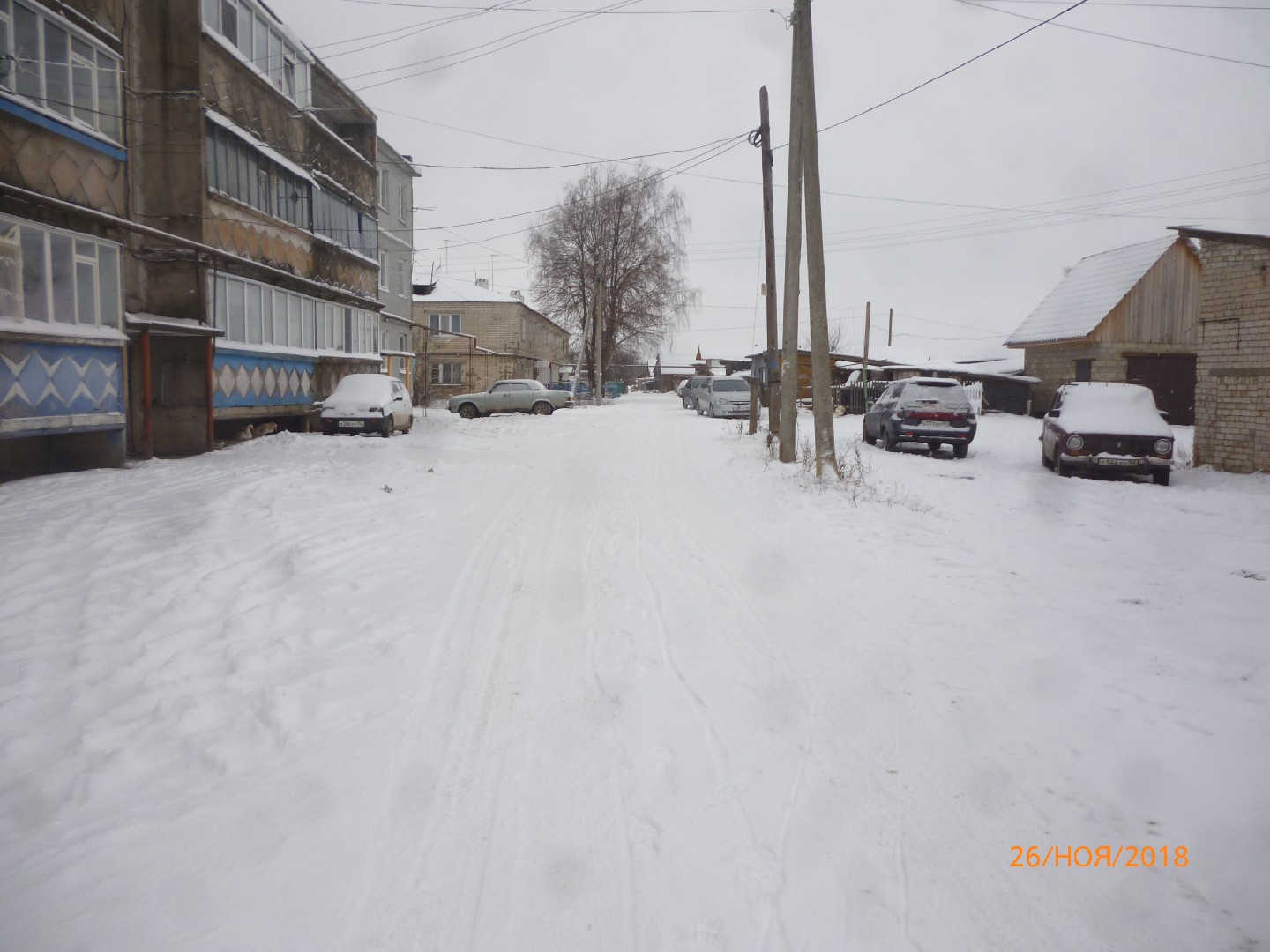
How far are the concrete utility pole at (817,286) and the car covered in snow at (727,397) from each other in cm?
2068

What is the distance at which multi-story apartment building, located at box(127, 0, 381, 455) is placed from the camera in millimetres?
14625

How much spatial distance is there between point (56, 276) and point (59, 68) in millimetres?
3119

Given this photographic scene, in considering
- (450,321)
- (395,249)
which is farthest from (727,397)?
(450,321)

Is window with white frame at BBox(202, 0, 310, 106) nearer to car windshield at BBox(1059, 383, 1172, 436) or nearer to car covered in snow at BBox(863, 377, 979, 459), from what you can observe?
car covered in snow at BBox(863, 377, 979, 459)

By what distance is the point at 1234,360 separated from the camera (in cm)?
1346

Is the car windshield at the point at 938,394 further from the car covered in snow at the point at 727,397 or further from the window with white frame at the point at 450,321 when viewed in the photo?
the window with white frame at the point at 450,321

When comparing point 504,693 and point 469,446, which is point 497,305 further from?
point 504,693

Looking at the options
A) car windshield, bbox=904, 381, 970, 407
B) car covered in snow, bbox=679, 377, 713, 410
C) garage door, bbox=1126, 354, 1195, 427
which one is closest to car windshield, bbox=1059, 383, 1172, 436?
car windshield, bbox=904, 381, 970, 407

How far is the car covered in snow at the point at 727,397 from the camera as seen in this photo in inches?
1286

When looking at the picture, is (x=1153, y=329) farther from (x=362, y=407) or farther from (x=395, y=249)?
(x=395, y=249)

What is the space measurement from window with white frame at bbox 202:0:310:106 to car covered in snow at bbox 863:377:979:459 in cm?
1616

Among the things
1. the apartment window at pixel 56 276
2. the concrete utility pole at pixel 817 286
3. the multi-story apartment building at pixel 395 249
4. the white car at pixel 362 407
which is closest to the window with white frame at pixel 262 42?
the apartment window at pixel 56 276

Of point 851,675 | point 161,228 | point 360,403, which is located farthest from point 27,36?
point 851,675

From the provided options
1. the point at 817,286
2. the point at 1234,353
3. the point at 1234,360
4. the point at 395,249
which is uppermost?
the point at 395,249
